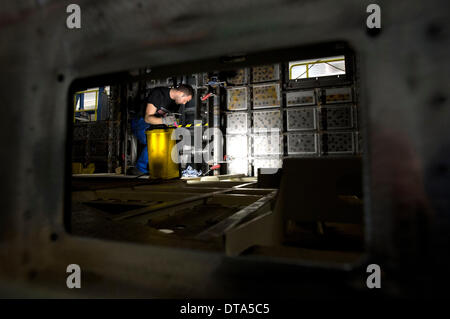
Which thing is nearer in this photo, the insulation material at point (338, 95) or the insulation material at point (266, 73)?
the insulation material at point (338, 95)

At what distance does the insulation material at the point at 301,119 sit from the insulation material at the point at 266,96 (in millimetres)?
546

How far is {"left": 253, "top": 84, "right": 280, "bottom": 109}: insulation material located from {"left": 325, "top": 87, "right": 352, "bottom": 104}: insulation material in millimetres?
1385

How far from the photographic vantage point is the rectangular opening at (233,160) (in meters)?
1.16

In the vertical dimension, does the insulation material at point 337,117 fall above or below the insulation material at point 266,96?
below

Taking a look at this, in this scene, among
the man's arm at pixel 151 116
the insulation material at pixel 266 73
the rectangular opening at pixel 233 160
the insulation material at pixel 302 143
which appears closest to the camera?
the rectangular opening at pixel 233 160

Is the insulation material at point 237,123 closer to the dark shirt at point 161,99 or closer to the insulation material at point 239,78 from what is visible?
the insulation material at point 239,78

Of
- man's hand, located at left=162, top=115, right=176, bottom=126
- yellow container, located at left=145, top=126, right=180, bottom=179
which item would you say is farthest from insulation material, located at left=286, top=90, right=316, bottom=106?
yellow container, located at left=145, top=126, right=180, bottom=179

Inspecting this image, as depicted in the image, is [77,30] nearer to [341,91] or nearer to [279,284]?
[279,284]

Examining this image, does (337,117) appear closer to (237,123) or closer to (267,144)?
(267,144)

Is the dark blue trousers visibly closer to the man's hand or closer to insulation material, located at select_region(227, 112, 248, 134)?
insulation material, located at select_region(227, 112, 248, 134)

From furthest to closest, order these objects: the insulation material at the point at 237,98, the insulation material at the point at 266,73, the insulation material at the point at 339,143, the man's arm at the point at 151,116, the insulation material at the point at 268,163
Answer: the insulation material at the point at 237,98 → the insulation material at the point at 266,73 → the insulation material at the point at 268,163 → the insulation material at the point at 339,143 → the man's arm at the point at 151,116

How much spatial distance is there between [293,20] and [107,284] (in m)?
1.16

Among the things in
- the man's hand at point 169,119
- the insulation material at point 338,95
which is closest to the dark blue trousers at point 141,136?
the man's hand at point 169,119

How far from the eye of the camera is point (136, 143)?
8406mm
